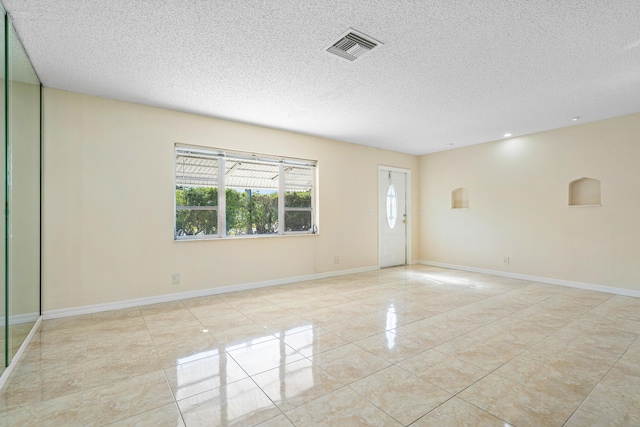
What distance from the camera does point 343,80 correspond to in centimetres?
324

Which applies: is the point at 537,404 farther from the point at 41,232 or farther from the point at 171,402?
the point at 41,232

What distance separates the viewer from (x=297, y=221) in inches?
211

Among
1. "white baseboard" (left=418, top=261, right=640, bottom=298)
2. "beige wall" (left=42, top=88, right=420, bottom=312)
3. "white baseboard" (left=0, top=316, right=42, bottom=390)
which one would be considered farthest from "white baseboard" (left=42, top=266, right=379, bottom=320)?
"white baseboard" (left=418, top=261, right=640, bottom=298)

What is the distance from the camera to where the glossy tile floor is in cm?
Answer: 176

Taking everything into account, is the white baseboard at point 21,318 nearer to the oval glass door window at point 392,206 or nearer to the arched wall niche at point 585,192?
the oval glass door window at point 392,206

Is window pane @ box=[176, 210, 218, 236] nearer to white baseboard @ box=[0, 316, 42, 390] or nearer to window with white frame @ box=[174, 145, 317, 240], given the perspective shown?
window with white frame @ box=[174, 145, 317, 240]

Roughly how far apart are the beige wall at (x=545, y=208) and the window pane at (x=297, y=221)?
327 cm

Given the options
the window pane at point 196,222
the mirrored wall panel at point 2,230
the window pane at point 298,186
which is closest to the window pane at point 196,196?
the window pane at point 196,222

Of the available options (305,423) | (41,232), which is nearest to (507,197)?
(305,423)

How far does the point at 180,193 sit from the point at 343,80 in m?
2.74

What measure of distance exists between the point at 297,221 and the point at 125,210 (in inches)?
104

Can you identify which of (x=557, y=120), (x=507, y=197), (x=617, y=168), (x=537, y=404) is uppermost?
(x=557, y=120)

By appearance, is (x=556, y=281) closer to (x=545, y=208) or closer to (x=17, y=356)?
(x=545, y=208)

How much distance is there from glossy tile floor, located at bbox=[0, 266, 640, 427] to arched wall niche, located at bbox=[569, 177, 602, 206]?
1.63 m
